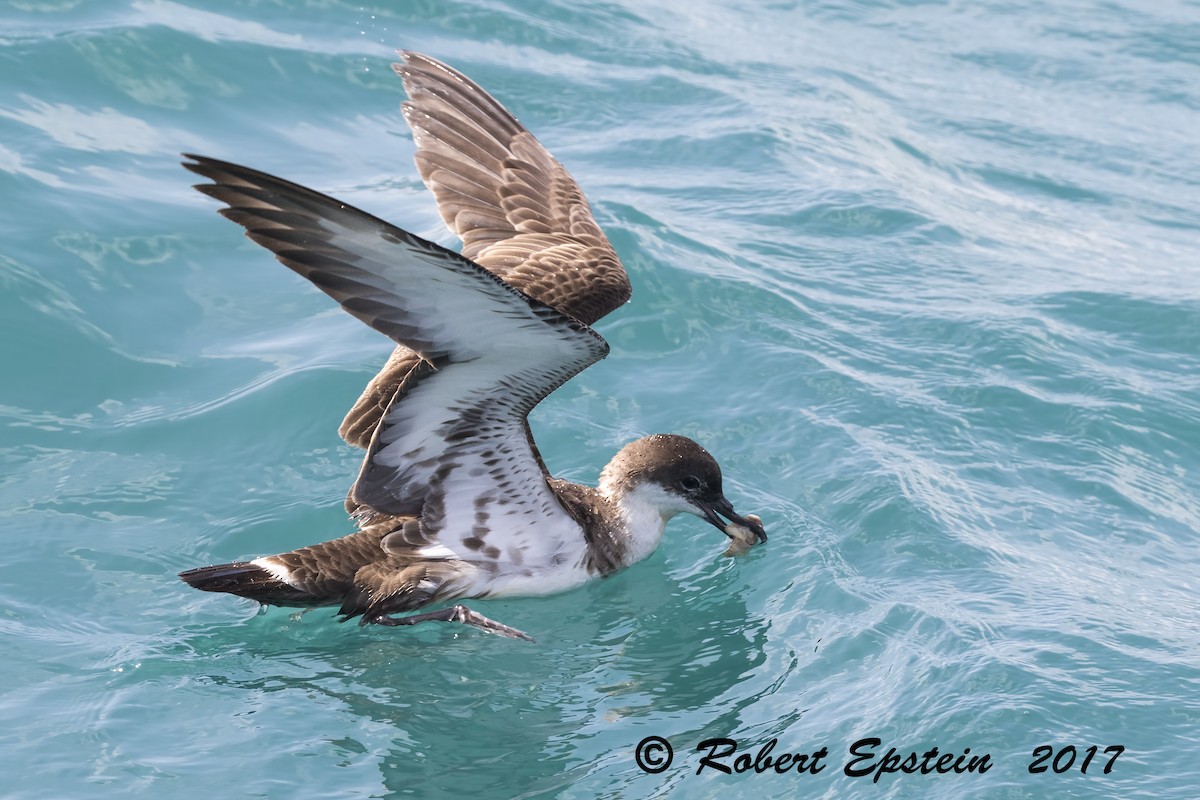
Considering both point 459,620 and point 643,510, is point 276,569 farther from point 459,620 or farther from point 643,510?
point 643,510

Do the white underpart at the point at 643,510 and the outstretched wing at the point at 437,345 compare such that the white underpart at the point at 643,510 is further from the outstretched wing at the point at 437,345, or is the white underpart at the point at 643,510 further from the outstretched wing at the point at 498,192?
Answer: the outstretched wing at the point at 498,192

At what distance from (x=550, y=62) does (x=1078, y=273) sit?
15.7 feet

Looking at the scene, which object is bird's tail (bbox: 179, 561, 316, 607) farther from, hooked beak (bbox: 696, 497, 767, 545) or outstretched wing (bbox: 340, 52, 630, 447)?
hooked beak (bbox: 696, 497, 767, 545)

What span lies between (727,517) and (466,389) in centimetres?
165

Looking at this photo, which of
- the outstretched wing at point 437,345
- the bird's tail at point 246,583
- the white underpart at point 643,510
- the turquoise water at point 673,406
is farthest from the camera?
the white underpart at point 643,510

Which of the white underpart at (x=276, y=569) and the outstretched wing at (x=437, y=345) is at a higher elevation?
the outstretched wing at (x=437, y=345)

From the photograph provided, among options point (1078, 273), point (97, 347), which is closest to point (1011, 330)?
point (1078, 273)

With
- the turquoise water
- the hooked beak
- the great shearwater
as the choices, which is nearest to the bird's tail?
the great shearwater

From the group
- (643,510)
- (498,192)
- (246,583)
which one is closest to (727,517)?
(643,510)

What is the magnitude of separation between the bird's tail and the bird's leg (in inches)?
14.0

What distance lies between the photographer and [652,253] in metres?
9.20

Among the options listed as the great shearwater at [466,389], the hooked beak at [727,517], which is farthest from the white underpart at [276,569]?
the hooked beak at [727,517]

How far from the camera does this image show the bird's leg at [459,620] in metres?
6.24

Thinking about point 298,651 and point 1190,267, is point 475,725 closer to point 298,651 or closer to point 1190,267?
point 298,651
